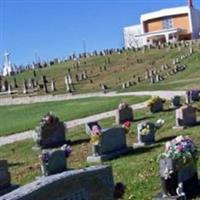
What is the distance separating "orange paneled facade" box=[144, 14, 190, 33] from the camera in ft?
426

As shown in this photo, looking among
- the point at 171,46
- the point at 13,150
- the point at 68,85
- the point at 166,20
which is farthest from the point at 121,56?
the point at 13,150

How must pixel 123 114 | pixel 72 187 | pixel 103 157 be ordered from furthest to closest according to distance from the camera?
1. pixel 123 114
2. pixel 103 157
3. pixel 72 187

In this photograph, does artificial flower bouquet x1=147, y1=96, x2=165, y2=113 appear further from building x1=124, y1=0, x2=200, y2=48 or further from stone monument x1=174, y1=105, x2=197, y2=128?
building x1=124, y1=0, x2=200, y2=48

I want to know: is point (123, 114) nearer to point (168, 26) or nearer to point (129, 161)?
point (129, 161)

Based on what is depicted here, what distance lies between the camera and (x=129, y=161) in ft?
61.3

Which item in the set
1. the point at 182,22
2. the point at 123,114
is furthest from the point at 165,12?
the point at 123,114

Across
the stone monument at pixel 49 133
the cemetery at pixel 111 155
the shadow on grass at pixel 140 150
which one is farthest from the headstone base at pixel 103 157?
the stone monument at pixel 49 133

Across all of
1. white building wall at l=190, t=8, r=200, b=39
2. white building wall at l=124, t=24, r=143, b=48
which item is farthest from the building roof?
white building wall at l=124, t=24, r=143, b=48

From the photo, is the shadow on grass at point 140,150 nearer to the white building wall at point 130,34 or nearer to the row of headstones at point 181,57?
the row of headstones at point 181,57

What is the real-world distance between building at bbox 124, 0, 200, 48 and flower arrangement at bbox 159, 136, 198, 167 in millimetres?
111041

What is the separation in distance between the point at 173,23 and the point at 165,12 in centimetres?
335

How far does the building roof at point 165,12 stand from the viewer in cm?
13088

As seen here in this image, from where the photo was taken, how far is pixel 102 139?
20.3 meters

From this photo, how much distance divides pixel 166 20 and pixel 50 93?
71.5m
